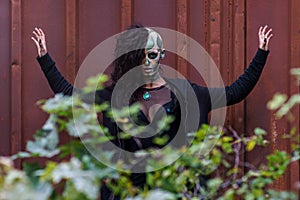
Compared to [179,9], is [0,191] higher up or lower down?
lower down

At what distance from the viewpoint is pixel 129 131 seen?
2.77m

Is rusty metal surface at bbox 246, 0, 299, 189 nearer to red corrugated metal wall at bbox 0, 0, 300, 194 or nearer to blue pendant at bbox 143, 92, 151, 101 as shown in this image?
red corrugated metal wall at bbox 0, 0, 300, 194

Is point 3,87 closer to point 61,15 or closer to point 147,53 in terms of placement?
point 61,15

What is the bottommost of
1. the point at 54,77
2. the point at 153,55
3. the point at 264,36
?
the point at 54,77

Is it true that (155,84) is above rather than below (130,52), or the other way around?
below

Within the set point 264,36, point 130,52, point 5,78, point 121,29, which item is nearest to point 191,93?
point 130,52

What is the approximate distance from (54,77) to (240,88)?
1120 millimetres

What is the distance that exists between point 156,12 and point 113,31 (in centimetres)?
30

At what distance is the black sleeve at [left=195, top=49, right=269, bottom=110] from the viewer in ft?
13.6

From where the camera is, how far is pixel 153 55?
164 inches

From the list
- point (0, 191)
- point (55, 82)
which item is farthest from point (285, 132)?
point (0, 191)

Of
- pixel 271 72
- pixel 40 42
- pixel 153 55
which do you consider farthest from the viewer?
pixel 271 72

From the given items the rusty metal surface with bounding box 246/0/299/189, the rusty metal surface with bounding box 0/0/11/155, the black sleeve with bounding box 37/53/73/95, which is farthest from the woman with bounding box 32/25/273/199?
the rusty metal surface with bounding box 0/0/11/155

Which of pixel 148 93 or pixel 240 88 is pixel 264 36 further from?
pixel 148 93
